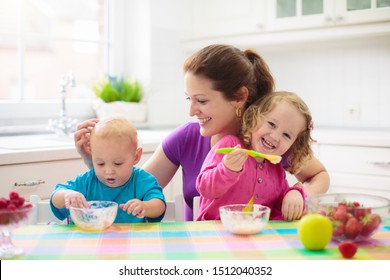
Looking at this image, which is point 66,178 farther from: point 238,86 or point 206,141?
point 238,86

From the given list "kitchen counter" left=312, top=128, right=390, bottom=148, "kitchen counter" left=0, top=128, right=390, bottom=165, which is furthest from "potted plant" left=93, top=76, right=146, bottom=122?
"kitchen counter" left=312, top=128, right=390, bottom=148

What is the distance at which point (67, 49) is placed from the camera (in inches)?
133

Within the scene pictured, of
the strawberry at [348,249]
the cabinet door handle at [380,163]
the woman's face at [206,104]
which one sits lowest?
the cabinet door handle at [380,163]

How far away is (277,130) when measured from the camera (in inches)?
59.1

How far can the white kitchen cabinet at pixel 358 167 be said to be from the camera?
8.87 ft

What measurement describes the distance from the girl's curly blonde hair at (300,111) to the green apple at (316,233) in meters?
0.47

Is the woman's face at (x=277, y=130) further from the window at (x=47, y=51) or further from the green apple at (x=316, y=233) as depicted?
the window at (x=47, y=51)

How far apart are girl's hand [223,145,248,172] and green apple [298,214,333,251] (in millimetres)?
246

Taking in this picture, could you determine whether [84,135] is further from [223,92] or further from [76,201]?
[223,92]

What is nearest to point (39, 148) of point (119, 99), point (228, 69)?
point (119, 99)

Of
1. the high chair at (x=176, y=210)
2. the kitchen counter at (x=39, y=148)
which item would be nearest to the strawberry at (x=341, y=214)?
the high chair at (x=176, y=210)

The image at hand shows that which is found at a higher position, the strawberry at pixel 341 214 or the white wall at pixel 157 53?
the white wall at pixel 157 53

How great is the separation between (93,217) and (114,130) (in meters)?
0.32
